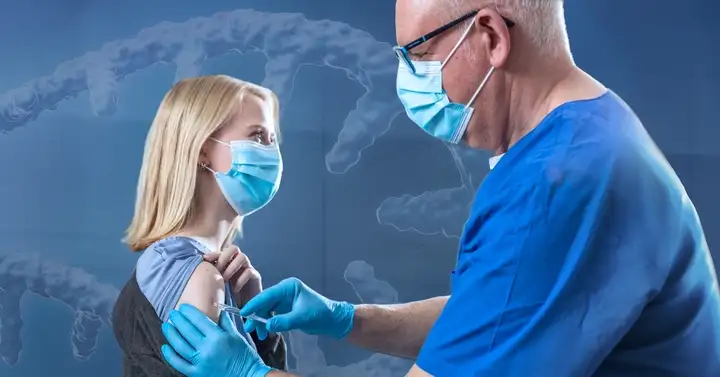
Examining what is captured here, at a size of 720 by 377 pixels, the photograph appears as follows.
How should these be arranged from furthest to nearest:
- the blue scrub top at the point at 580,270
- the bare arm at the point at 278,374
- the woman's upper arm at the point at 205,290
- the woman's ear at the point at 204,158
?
the woman's ear at the point at 204,158 < the woman's upper arm at the point at 205,290 < the bare arm at the point at 278,374 < the blue scrub top at the point at 580,270

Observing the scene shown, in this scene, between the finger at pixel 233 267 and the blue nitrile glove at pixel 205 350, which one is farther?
the finger at pixel 233 267

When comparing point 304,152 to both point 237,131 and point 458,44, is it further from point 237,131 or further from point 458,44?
point 458,44

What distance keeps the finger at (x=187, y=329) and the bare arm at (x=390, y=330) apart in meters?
0.39

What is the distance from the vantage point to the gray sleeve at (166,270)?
146 centimetres

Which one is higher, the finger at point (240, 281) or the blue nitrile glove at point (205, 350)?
the blue nitrile glove at point (205, 350)

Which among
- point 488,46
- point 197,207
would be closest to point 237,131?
point 197,207

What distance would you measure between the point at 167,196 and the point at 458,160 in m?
2.00

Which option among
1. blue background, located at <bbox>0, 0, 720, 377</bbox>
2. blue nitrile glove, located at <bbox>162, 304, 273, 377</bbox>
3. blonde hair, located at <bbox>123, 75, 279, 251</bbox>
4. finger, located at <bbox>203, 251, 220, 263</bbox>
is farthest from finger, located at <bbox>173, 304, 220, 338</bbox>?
blue background, located at <bbox>0, 0, 720, 377</bbox>

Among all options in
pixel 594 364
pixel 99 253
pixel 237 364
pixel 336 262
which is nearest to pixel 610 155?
pixel 594 364

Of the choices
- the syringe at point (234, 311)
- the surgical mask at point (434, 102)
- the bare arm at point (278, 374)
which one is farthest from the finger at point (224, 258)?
the surgical mask at point (434, 102)

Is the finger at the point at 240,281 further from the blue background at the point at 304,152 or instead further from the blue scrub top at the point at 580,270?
the blue background at the point at 304,152

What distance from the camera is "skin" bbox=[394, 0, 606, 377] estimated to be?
105cm

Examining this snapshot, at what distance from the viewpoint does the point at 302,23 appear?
134 inches

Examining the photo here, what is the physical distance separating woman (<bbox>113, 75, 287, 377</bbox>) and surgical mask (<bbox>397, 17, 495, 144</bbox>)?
20.7 inches
